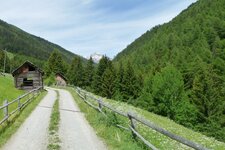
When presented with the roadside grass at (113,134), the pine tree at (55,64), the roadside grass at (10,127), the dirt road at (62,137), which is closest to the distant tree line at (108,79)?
the pine tree at (55,64)

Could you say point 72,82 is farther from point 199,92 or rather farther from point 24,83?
point 199,92

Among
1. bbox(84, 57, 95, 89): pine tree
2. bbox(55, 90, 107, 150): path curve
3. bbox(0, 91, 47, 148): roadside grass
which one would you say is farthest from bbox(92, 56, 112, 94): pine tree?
bbox(55, 90, 107, 150): path curve

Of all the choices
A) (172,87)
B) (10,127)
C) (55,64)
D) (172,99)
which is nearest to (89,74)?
(55,64)

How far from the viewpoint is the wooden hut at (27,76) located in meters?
68.8

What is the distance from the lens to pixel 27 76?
6988 cm

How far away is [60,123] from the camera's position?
21.4 meters

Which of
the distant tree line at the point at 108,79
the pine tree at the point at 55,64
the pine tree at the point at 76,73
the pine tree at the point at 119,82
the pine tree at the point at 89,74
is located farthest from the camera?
the pine tree at the point at 55,64

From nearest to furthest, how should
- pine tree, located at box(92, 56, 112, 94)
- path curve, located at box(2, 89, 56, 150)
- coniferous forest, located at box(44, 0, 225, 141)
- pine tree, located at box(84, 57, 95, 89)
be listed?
Answer: path curve, located at box(2, 89, 56, 150)
coniferous forest, located at box(44, 0, 225, 141)
pine tree, located at box(92, 56, 112, 94)
pine tree, located at box(84, 57, 95, 89)

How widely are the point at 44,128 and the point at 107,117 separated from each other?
3.68 m

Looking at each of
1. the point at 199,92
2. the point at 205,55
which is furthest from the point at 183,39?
the point at 199,92

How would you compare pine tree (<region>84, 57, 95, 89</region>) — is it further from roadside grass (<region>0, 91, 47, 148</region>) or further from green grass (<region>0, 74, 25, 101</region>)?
roadside grass (<region>0, 91, 47, 148</region>)

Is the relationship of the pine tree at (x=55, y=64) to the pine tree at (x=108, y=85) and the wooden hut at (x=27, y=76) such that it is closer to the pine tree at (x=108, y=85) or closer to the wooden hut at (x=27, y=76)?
the pine tree at (x=108, y=85)

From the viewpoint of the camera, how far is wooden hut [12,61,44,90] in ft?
226

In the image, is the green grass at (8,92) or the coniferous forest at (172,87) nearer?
the green grass at (8,92)
